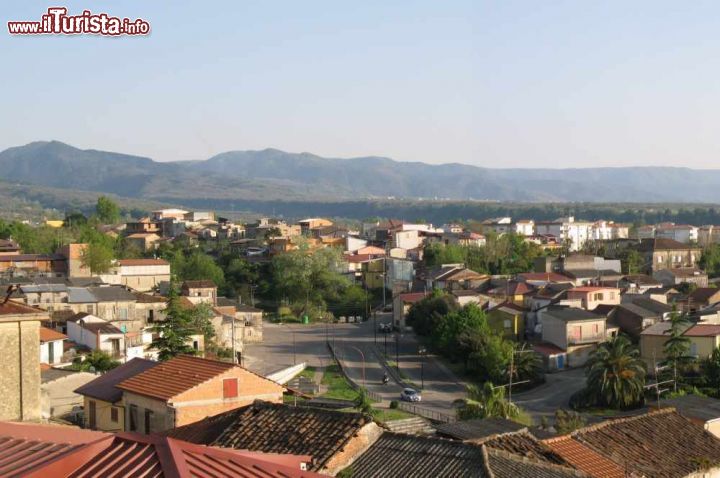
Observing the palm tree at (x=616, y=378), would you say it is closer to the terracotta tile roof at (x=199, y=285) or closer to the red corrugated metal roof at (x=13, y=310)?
the red corrugated metal roof at (x=13, y=310)

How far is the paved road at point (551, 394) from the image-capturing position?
33.2 metres

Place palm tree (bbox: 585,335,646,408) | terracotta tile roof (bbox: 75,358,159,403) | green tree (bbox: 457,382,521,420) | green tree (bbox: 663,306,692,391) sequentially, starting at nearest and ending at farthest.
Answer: terracotta tile roof (bbox: 75,358,159,403) < green tree (bbox: 457,382,521,420) < palm tree (bbox: 585,335,646,408) < green tree (bbox: 663,306,692,391)

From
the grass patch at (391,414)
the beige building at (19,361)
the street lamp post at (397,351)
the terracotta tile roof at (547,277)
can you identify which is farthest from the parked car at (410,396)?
the beige building at (19,361)

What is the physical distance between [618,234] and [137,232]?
49978 millimetres

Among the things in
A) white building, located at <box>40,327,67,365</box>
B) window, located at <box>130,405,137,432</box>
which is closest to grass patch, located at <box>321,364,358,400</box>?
white building, located at <box>40,327,67,365</box>

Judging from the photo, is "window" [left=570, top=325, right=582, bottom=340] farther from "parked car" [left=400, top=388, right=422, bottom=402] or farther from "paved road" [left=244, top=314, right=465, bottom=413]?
"parked car" [left=400, top=388, right=422, bottom=402]

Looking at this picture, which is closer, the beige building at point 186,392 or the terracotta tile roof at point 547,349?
the beige building at point 186,392

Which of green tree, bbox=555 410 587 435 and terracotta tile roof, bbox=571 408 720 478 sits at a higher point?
terracotta tile roof, bbox=571 408 720 478

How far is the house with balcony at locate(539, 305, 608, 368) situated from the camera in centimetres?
4191

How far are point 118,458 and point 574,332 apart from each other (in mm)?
38704

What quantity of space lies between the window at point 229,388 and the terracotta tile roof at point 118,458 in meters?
11.1

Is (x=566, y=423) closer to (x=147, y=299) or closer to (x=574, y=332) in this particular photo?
(x=574, y=332)

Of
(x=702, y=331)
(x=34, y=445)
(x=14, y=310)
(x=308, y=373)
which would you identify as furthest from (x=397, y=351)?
(x=34, y=445)

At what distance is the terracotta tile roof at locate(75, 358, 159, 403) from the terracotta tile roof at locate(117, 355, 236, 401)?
281mm
